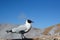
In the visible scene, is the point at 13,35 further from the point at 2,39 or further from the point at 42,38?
the point at 42,38

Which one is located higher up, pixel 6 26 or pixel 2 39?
pixel 6 26

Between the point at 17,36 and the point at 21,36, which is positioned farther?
the point at 17,36

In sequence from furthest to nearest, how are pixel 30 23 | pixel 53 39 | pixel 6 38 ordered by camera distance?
pixel 6 38 → pixel 30 23 → pixel 53 39

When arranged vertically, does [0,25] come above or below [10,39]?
above

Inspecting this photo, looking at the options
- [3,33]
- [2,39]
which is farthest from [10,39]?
[3,33]

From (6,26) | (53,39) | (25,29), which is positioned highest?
(6,26)

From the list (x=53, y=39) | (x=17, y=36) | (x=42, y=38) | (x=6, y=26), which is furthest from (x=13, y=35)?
(x=53, y=39)

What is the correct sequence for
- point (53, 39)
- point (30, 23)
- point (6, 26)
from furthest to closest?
1. point (6, 26)
2. point (30, 23)
3. point (53, 39)

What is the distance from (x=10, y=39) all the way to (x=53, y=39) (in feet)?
14.5

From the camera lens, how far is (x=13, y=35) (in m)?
19.6

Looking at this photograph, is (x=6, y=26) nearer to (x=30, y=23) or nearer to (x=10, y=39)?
(x=10, y=39)

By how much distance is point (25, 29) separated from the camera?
1703 cm

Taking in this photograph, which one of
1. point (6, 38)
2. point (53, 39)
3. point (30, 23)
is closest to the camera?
point (53, 39)

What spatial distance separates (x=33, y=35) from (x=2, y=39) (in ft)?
11.6
